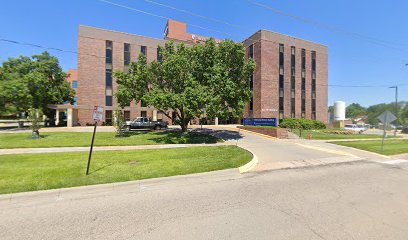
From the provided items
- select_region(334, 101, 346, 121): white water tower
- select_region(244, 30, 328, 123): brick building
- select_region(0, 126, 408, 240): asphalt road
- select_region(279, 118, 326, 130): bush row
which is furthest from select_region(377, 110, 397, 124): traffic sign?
select_region(334, 101, 346, 121): white water tower

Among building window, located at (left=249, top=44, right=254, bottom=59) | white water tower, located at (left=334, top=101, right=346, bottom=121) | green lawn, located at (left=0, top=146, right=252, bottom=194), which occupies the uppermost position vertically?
building window, located at (left=249, top=44, right=254, bottom=59)

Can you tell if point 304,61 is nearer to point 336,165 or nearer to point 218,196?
point 336,165

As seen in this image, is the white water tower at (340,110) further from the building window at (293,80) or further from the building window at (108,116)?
the building window at (108,116)

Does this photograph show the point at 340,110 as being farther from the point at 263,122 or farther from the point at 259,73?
the point at 263,122

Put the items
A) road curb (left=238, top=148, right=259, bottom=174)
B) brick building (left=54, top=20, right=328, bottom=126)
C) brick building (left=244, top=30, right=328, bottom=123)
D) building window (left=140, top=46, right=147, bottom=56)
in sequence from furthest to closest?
building window (left=140, top=46, right=147, bottom=56)
brick building (left=244, top=30, right=328, bottom=123)
brick building (left=54, top=20, right=328, bottom=126)
road curb (left=238, top=148, right=259, bottom=174)

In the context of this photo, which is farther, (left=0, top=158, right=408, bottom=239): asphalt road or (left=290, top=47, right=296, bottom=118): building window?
(left=290, top=47, right=296, bottom=118): building window

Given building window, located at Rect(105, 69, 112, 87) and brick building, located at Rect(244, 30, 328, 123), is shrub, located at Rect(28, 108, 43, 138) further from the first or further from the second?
brick building, located at Rect(244, 30, 328, 123)

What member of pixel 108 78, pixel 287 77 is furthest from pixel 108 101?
pixel 287 77

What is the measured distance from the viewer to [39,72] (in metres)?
30.3

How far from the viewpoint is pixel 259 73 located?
3700 cm

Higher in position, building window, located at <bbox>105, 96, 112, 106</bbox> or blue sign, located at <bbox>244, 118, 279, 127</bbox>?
building window, located at <bbox>105, 96, 112, 106</bbox>

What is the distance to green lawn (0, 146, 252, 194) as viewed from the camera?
6371 millimetres

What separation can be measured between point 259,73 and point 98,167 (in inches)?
1317

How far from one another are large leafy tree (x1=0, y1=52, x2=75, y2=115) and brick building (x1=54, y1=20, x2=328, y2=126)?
2.77 metres
